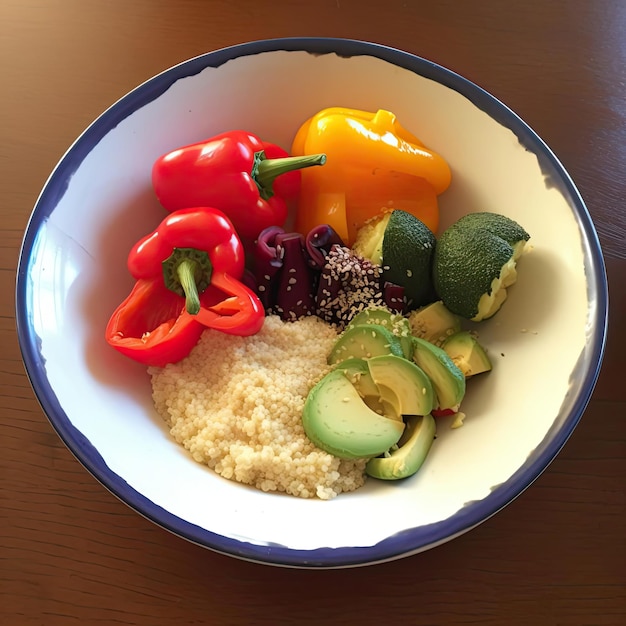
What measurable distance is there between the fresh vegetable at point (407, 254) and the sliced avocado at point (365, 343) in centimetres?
12

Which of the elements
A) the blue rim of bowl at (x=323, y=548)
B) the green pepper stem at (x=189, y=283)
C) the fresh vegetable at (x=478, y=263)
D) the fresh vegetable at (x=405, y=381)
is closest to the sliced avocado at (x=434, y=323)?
the fresh vegetable at (x=478, y=263)

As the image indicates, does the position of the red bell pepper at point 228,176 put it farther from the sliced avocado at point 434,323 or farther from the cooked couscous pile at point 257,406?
the sliced avocado at point 434,323

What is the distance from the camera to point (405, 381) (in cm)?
97

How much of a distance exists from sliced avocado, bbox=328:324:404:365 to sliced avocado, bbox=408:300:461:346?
0.28ft

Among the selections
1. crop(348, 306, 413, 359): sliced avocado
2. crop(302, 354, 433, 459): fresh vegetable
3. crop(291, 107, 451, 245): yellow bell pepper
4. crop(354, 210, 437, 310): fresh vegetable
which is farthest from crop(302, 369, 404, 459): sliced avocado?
crop(291, 107, 451, 245): yellow bell pepper

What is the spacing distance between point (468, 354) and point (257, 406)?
364mm

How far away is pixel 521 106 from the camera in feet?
4.25

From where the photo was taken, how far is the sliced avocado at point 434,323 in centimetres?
109

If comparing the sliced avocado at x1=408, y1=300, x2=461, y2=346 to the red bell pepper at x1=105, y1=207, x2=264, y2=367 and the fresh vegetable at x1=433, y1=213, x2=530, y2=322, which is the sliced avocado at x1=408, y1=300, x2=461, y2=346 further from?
the red bell pepper at x1=105, y1=207, x2=264, y2=367

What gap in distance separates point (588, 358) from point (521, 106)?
25.2 inches

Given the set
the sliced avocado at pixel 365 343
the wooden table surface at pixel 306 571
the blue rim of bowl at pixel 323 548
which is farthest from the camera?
the sliced avocado at pixel 365 343

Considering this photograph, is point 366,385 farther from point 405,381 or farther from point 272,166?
point 272,166

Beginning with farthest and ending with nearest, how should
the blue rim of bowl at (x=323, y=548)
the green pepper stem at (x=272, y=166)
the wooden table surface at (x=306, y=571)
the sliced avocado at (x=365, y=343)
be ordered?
the green pepper stem at (x=272, y=166)
the sliced avocado at (x=365, y=343)
the wooden table surface at (x=306, y=571)
the blue rim of bowl at (x=323, y=548)

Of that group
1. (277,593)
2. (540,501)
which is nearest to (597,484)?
(540,501)
